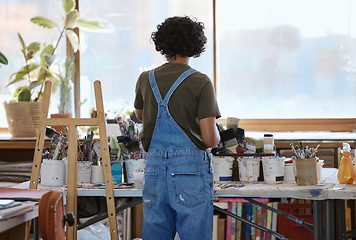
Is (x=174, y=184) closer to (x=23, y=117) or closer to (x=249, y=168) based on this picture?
(x=249, y=168)

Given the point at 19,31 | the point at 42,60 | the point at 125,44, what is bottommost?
the point at 42,60

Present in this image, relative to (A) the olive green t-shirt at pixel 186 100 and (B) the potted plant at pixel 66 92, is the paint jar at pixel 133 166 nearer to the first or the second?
(A) the olive green t-shirt at pixel 186 100

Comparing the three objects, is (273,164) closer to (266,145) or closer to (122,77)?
(266,145)

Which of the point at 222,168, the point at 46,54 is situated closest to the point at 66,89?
the point at 46,54

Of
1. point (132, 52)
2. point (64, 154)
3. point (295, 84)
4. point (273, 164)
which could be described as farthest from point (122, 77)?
point (273, 164)

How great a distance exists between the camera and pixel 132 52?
3.95 meters

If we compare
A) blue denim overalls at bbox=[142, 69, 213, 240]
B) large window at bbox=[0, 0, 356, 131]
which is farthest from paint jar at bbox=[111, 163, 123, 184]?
large window at bbox=[0, 0, 356, 131]

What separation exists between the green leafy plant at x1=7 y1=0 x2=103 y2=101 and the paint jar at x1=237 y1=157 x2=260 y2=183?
187 cm

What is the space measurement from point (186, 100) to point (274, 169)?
0.59 meters

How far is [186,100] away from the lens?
1.91 meters

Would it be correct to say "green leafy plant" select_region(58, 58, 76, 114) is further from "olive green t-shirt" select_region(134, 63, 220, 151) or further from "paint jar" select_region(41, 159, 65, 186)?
"olive green t-shirt" select_region(134, 63, 220, 151)

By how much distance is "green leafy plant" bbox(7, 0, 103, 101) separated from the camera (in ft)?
12.1

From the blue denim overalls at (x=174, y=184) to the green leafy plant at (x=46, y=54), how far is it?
196cm

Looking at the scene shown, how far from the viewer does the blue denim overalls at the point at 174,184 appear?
188 cm
